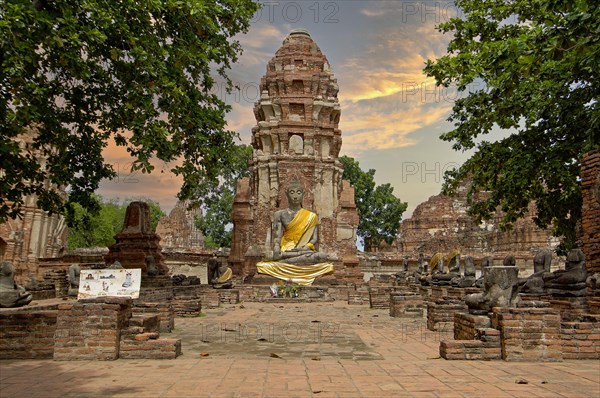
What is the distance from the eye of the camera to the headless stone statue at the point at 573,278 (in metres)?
9.80

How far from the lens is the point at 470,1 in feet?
50.4

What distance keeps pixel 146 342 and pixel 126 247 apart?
12303 mm

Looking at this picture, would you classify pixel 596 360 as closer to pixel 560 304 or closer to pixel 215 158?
pixel 560 304

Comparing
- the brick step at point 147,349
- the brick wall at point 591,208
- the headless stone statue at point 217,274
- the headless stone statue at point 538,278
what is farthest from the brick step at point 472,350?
the headless stone statue at point 217,274

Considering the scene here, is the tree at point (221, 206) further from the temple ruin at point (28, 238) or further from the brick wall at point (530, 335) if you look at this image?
the brick wall at point (530, 335)

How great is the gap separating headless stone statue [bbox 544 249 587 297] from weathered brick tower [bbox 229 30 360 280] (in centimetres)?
1304

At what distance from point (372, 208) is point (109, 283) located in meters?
36.0

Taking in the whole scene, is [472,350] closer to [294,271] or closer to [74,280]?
[294,271]

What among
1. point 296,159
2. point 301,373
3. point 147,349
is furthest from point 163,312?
point 296,159

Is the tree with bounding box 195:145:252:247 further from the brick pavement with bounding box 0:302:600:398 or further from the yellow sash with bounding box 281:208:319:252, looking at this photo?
the brick pavement with bounding box 0:302:600:398

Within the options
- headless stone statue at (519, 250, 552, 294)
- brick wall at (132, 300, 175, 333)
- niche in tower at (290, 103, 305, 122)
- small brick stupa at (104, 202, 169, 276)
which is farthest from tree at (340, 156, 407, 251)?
brick wall at (132, 300, 175, 333)

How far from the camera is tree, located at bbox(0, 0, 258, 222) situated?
24.6 ft

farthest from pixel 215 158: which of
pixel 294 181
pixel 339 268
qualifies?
pixel 339 268

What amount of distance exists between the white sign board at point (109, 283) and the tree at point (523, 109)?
20.2ft
